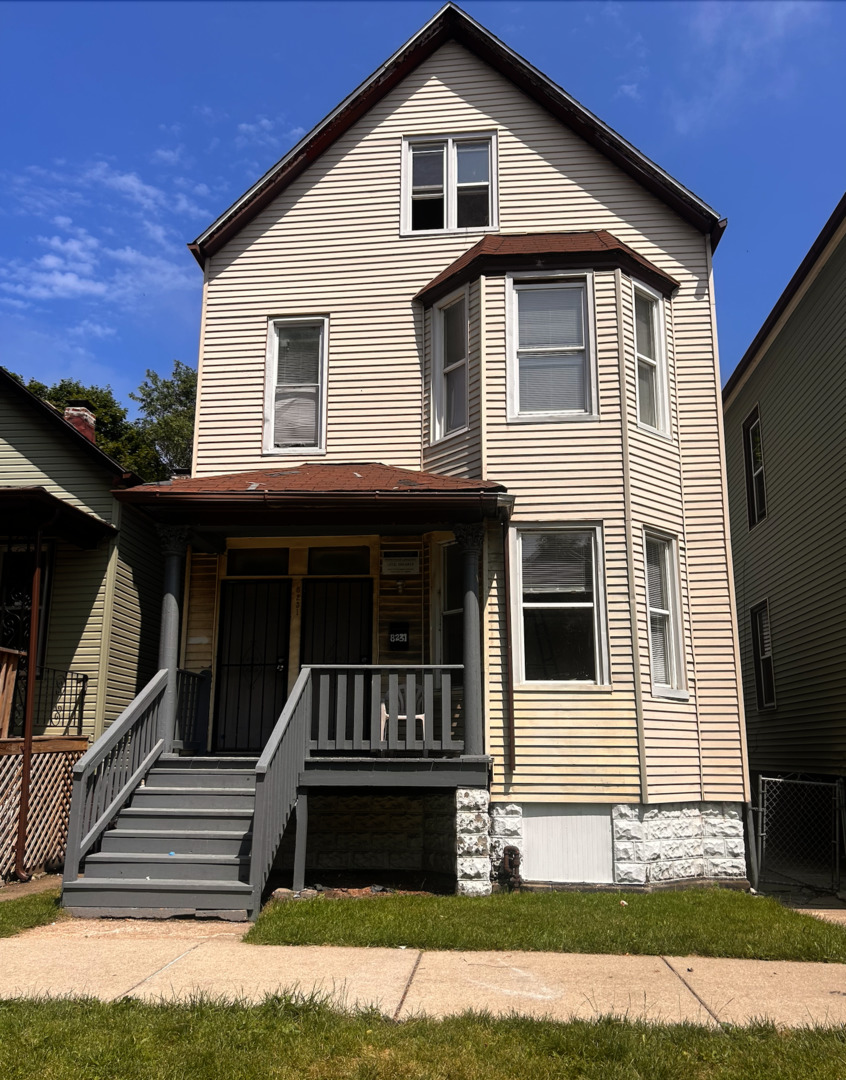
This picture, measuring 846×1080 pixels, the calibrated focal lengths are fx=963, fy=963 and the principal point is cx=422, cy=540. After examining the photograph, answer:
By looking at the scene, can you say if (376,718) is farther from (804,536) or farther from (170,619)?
(804,536)

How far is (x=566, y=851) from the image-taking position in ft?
32.9

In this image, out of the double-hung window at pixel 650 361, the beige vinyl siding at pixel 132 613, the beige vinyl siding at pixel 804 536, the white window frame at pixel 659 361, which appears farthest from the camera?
the beige vinyl siding at pixel 804 536

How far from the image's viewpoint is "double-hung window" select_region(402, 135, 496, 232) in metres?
13.1

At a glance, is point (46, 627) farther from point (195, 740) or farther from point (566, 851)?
point (566, 851)

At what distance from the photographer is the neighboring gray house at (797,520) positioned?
13602 millimetres

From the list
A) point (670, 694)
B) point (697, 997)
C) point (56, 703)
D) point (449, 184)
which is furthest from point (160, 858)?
point (449, 184)

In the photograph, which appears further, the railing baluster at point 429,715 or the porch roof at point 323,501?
the porch roof at point 323,501

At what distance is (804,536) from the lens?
14953 mm

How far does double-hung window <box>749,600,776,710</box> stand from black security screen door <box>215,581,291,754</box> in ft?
30.2

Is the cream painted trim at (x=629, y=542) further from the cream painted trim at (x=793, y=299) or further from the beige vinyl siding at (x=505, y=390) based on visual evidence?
the cream painted trim at (x=793, y=299)

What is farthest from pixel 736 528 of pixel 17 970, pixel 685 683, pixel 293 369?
pixel 17 970

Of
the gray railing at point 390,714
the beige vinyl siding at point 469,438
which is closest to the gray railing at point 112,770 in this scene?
the gray railing at point 390,714

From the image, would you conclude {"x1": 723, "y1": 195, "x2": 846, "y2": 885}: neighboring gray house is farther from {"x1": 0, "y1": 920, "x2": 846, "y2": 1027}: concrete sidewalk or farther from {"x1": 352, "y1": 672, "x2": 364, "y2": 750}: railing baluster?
{"x1": 0, "y1": 920, "x2": 846, "y2": 1027}: concrete sidewalk

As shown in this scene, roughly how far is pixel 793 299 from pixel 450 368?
6335mm
